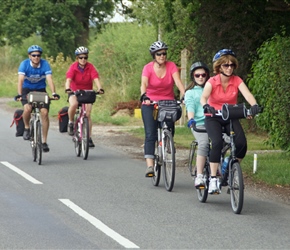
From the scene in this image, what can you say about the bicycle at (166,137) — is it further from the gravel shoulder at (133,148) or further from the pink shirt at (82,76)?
the pink shirt at (82,76)

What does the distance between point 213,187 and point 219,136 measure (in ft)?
1.92

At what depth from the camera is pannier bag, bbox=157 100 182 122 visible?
13.0m

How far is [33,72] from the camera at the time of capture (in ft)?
54.0

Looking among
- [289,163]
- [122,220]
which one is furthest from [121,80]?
[122,220]

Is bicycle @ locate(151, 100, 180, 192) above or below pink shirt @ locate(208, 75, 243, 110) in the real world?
below

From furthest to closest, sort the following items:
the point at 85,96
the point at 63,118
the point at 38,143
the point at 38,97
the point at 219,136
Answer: the point at 63,118
the point at 85,96
the point at 38,97
the point at 38,143
the point at 219,136

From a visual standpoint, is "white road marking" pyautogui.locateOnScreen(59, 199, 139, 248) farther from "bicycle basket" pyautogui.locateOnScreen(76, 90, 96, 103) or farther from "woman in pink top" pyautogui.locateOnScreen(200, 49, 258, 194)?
"bicycle basket" pyautogui.locateOnScreen(76, 90, 96, 103)

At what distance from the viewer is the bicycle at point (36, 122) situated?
16.1 meters

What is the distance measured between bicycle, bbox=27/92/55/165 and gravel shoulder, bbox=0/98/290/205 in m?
1.94

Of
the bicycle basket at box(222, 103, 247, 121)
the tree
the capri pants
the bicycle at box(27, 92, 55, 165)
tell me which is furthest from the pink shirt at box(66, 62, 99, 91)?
the tree

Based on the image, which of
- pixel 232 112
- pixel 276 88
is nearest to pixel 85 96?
pixel 276 88

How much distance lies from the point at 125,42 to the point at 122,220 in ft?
75.0

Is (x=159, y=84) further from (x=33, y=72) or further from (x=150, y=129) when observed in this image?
(x=33, y=72)

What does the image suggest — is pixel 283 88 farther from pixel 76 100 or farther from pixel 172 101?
pixel 76 100
